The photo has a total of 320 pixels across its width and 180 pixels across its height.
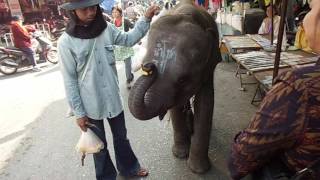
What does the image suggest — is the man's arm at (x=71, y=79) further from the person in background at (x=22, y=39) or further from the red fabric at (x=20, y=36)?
the red fabric at (x=20, y=36)

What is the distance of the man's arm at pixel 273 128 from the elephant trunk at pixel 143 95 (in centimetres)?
115

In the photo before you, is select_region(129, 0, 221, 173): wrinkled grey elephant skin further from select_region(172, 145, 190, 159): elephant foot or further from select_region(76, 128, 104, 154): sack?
select_region(76, 128, 104, 154): sack

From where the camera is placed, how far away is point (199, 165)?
3.22m

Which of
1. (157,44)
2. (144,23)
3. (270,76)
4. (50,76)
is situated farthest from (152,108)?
(50,76)

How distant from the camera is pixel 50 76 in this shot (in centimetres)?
826

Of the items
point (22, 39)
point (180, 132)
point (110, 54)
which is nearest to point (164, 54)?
point (110, 54)

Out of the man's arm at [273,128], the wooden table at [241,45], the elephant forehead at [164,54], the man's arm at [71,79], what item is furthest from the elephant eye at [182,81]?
Answer: the wooden table at [241,45]

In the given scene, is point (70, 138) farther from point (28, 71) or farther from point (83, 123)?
point (28, 71)

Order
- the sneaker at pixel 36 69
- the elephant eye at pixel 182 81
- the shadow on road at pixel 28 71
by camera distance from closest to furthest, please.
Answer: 1. the elephant eye at pixel 182 81
2. the shadow on road at pixel 28 71
3. the sneaker at pixel 36 69

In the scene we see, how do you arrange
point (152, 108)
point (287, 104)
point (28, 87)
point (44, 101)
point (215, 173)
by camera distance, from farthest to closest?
point (28, 87)
point (44, 101)
point (215, 173)
point (152, 108)
point (287, 104)

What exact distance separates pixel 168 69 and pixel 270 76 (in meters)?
1.33

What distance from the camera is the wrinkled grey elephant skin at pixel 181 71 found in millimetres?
2510

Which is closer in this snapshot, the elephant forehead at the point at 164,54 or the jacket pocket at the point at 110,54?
the elephant forehead at the point at 164,54

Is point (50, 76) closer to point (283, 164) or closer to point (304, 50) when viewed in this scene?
point (304, 50)
